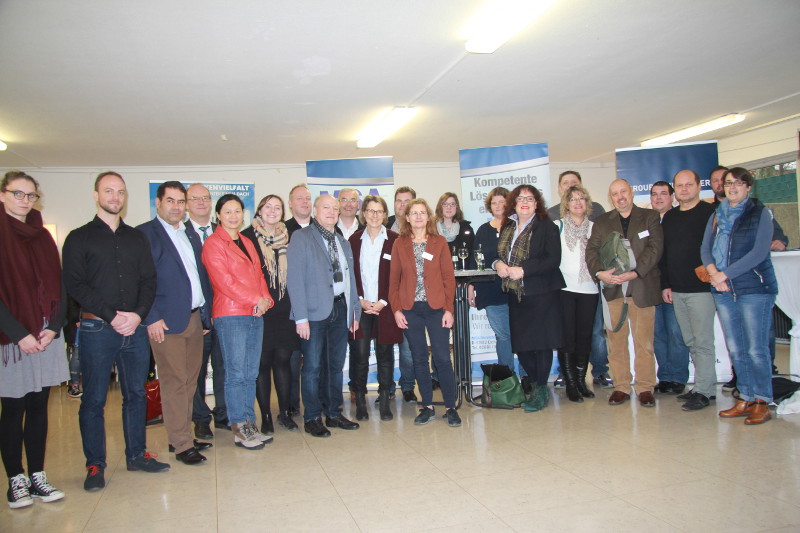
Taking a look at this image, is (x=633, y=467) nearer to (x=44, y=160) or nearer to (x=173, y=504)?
(x=173, y=504)

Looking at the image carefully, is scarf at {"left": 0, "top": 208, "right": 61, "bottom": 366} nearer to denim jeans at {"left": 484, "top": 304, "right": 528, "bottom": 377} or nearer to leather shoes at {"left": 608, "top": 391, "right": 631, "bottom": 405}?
denim jeans at {"left": 484, "top": 304, "right": 528, "bottom": 377}

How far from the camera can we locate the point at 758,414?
3676mm

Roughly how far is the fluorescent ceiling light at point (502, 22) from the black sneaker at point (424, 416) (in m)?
3.06

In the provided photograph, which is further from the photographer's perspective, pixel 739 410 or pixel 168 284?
pixel 739 410

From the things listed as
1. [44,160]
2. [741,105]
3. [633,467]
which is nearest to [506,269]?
[633,467]

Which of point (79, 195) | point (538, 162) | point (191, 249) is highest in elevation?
point (79, 195)

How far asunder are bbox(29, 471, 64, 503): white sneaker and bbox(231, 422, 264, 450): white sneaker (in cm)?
105

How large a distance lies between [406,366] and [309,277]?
57.3 inches

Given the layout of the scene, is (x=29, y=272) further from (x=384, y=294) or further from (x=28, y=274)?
(x=384, y=294)

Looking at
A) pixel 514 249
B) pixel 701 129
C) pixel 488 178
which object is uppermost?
pixel 701 129

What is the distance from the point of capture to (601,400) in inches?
176

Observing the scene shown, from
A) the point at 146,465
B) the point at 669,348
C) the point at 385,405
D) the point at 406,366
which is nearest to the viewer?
the point at 146,465

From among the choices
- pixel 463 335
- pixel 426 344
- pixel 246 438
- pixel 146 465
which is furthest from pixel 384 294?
pixel 146 465

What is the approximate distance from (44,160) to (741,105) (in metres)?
10.6
